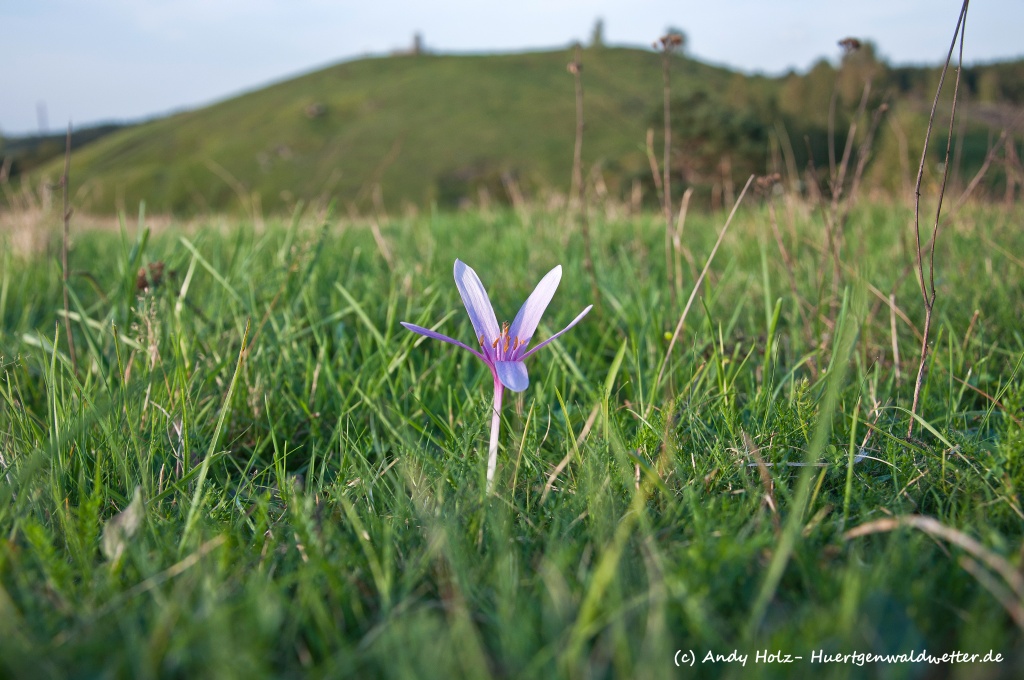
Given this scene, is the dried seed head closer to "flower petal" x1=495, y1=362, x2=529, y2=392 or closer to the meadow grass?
the meadow grass

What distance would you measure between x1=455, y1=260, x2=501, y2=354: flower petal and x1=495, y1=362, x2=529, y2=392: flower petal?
10cm

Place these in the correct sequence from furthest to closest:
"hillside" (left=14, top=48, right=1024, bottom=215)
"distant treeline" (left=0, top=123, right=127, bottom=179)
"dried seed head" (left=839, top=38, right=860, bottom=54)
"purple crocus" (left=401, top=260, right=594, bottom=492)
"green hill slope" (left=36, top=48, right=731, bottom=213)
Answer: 1. "distant treeline" (left=0, top=123, right=127, bottom=179)
2. "green hill slope" (left=36, top=48, right=731, bottom=213)
3. "hillside" (left=14, top=48, right=1024, bottom=215)
4. "dried seed head" (left=839, top=38, right=860, bottom=54)
5. "purple crocus" (left=401, top=260, right=594, bottom=492)

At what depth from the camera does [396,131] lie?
64.8m

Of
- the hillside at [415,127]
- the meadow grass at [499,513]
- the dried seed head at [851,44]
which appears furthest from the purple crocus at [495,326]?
the hillside at [415,127]

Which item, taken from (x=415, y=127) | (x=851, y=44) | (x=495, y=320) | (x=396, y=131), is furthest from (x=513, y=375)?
(x=396, y=131)

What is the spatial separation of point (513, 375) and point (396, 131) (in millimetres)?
67549

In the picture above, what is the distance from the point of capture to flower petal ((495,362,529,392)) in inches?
45.2

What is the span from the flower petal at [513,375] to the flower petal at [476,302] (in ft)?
0.34

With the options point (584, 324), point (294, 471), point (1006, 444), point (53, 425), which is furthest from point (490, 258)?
point (1006, 444)

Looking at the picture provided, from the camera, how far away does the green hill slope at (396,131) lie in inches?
2189

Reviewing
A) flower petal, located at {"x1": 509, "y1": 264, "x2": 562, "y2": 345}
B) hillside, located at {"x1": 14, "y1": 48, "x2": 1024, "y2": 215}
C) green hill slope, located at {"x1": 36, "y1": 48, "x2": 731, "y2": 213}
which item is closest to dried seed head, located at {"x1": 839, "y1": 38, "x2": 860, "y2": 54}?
flower petal, located at {"x1": 509, "y1": 264, "x2": 562, "y2": 345}

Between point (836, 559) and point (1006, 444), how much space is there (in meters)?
0.48

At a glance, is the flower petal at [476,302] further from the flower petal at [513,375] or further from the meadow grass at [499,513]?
the meadow grass at [499,513]

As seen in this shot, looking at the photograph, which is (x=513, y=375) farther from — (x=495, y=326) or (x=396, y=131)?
(x=396, y=131)
